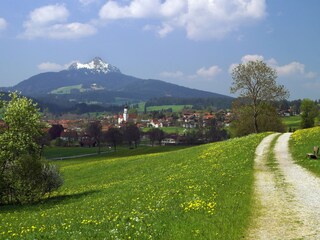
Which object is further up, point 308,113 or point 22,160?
point 308,113

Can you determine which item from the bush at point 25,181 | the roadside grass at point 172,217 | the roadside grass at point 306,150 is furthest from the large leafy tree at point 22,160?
the roadside grass at point 306,150

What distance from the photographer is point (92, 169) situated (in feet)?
194

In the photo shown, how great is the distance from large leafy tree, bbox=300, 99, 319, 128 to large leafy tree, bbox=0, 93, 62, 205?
107437 millimetres

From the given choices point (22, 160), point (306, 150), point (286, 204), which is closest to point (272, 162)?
point (306, 150)

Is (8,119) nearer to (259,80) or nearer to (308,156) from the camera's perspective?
(308,156)

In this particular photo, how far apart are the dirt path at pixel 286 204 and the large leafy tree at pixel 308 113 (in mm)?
101857

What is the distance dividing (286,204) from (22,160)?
24.6 metres

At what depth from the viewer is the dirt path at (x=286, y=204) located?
14505 mm

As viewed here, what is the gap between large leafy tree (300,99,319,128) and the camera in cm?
12725

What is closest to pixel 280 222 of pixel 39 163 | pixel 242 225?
pixel 242 225

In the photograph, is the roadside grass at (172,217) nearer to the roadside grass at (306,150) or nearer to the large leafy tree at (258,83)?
the roadside grass at (306,150)

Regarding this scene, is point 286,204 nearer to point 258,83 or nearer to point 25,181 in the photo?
point 25,181

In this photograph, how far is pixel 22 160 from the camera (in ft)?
114

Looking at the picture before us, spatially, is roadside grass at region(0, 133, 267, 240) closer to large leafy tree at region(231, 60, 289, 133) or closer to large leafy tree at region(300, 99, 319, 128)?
large leafy tree at region(231, 60, 289, 133)
